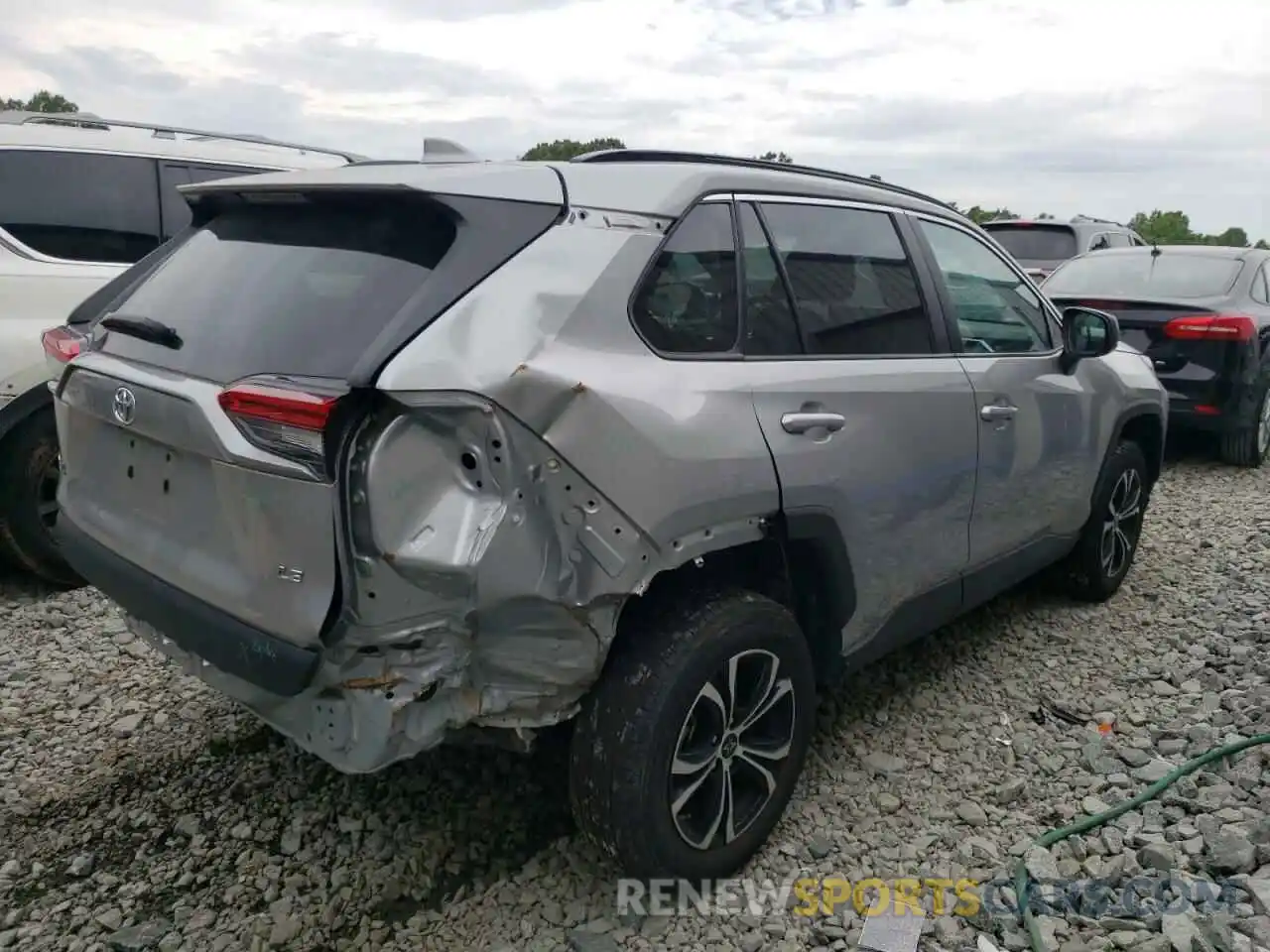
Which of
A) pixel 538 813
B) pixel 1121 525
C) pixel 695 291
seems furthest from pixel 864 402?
pixel 1121 525

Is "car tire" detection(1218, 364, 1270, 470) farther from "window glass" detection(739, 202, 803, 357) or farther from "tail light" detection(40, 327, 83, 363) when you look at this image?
"tail light" detection(40, 327, 83, 363)

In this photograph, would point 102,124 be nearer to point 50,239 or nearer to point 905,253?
point 50,239

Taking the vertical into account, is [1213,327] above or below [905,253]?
below

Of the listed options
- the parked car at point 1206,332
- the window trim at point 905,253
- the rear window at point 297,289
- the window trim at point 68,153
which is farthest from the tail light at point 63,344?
the parked car at point 1206,332

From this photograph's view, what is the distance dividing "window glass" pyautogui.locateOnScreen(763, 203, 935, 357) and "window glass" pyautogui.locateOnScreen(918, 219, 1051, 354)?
258mm

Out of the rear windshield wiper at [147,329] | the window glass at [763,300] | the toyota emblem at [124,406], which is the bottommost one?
the toyota emblem at [124,406]

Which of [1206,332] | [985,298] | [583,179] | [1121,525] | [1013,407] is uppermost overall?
[583,179]

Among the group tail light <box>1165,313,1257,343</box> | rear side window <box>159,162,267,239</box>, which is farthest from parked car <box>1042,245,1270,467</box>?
rear side window <box>159,162,267,239</box>

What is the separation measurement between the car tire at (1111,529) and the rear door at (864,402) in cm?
132

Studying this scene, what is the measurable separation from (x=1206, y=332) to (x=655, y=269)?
572 cm

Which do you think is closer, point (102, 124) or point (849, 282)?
point (849, 282)

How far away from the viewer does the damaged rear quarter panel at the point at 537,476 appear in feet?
6.75

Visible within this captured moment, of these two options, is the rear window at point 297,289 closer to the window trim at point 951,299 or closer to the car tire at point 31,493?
the window trim at point 951,299

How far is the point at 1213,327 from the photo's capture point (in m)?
6.73
